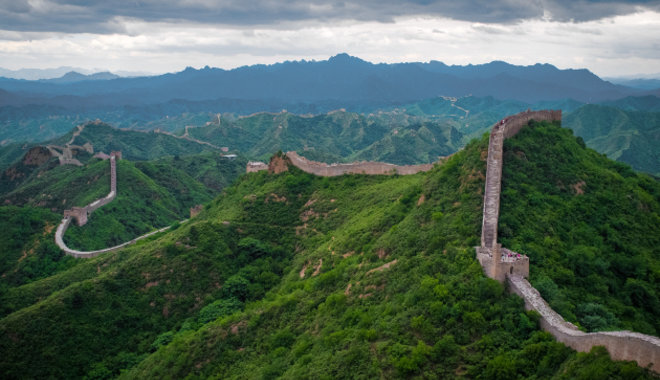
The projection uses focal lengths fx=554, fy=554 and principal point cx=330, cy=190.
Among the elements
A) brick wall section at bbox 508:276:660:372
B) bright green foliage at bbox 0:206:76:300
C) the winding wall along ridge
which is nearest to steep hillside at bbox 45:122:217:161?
the winding wall along ridge

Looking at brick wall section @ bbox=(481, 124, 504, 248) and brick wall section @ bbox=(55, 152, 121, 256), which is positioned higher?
brick wall section @ bbox=(481, 124, 504, 248)

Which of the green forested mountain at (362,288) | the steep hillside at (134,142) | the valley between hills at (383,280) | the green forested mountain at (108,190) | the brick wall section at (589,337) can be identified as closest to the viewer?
the brick wall section at (589,337)

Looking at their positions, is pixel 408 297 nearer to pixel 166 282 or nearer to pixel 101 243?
pixel 166 282

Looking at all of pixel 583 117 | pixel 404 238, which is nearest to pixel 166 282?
pixel 404 238

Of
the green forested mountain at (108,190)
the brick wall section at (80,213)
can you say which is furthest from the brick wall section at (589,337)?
the green forested mountain at (108,190)

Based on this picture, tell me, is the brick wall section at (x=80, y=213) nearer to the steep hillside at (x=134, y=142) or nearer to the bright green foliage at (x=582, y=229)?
the bright green foliage at (x=582, y=229)

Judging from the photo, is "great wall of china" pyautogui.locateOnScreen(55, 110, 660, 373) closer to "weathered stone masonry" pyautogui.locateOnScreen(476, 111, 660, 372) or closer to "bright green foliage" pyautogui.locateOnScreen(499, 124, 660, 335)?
"weathered stone masonry" pyautogui.locateOnScreen(476, 111, 660, 372)
